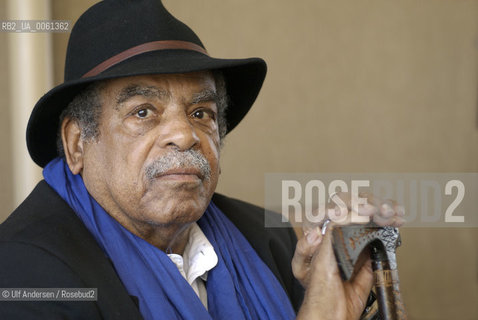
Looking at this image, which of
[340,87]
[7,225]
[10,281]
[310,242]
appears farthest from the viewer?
[340,87]

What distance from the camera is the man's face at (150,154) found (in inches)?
51.8

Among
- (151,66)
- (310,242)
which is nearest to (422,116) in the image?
(310,242)

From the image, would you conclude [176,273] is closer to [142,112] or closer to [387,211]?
[142,112]

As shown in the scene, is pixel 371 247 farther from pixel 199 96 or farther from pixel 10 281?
pixel 10 281

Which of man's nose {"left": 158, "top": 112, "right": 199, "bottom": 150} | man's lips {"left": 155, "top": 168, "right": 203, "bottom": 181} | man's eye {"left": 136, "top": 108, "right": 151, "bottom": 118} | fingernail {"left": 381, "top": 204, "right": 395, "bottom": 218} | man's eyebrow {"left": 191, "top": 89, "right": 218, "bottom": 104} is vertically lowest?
fingernail {"left": 381, "top": 204, "right": 395, "bottom": 218}

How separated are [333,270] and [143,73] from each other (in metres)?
0.64

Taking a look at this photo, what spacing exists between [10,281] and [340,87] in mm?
2593

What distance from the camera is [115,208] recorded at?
4.52ft

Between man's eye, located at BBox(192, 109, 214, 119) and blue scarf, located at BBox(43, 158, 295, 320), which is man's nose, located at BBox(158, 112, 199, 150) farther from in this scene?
blue scarf, located at BBox(43, 158, 295, 320)

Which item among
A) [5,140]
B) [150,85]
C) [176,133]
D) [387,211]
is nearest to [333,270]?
[387,211]

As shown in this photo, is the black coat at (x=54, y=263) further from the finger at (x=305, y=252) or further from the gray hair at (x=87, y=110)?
the finger at (x=305, y=252)

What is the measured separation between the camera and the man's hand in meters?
1.26

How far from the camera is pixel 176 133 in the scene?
132 cm

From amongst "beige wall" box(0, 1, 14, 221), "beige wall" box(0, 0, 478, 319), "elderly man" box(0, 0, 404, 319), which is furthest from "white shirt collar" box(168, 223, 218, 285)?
"beige wall" box(0, 0, 478, 319)
